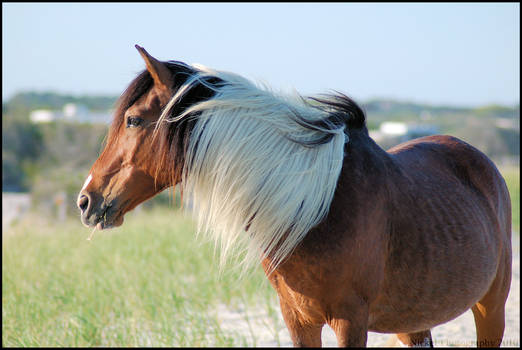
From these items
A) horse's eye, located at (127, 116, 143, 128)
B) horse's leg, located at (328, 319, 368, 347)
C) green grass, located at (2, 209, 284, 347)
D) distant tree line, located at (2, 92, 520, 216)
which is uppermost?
horse's eye, located at (127, 116, 143, 128)

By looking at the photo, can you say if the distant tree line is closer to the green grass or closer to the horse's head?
the green grass

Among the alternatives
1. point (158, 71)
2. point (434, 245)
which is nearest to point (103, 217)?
point (158, 71)

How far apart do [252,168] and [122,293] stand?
11.1 ft

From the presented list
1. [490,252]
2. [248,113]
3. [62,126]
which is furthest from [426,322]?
[62,126]

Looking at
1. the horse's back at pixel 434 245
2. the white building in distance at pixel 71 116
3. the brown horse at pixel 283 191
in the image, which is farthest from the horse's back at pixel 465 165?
the white building in distance at pixel 71 116

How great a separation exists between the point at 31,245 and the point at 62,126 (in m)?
32.3

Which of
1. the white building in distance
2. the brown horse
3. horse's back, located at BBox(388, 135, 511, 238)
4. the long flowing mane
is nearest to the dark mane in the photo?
the brown horse

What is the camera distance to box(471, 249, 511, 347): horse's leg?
273 centimetres

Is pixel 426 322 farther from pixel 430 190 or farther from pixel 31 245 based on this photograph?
pixel 31 245

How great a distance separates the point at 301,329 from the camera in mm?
2180

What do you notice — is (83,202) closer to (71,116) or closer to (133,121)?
(133,121)

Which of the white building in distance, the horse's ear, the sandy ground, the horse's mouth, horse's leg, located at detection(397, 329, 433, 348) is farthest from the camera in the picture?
the white building in distance

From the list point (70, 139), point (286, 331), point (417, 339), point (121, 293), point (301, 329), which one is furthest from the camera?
point (70, 139)

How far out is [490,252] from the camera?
247 cm
